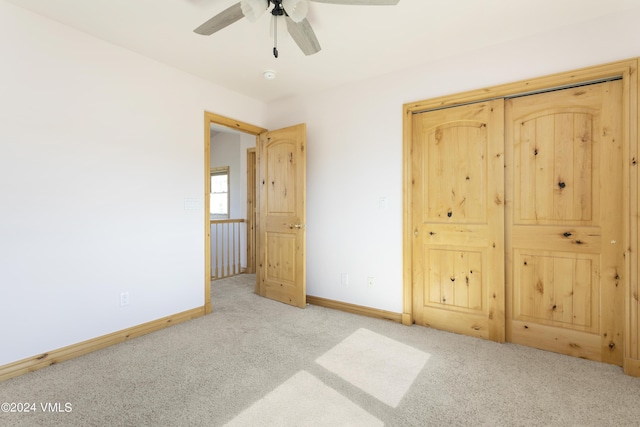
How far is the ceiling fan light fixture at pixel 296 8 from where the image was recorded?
66.0 inches

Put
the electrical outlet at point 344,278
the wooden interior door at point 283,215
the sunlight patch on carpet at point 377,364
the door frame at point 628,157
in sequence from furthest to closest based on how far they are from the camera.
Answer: the wooden interior door at point 283,215
the electrical outlet at point 344,278
the door frame at point 628,157
the sunlight patch on carpet at point 377,364

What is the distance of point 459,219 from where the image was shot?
8.96ft

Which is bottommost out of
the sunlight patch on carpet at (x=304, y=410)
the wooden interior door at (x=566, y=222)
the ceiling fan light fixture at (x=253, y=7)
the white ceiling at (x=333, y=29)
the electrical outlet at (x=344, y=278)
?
the sunlight patch on carpet at (x=304, y=410)

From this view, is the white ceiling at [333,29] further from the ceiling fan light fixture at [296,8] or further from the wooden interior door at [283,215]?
the wooden interior door at [283,215]

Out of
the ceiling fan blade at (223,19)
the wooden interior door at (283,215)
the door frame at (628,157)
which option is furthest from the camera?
the wooden interior door at (283,215)

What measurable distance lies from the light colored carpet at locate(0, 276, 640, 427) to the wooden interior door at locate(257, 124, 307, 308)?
936 millimetres

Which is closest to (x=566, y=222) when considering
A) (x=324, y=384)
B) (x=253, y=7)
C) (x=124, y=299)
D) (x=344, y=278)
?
(x=344, y=278)

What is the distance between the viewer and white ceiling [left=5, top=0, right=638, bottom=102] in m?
2.06

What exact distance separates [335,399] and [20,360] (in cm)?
217

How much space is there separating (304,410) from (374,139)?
8.14 ft

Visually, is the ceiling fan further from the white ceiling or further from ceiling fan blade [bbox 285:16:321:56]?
the white ceiling

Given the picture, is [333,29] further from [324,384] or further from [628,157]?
[324,384]

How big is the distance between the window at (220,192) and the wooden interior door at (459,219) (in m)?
4.43

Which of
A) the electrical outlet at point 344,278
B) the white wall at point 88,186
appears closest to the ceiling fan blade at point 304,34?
the white wall at point 88,186
